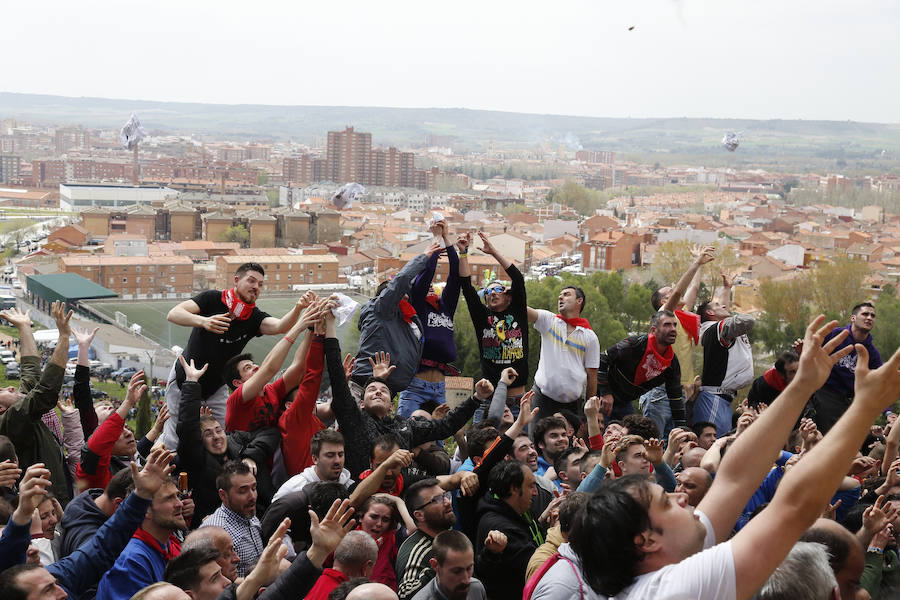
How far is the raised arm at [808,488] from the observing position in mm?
1537

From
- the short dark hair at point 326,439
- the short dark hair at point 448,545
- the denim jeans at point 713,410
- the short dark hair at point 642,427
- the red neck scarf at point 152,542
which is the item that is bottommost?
the denim jeans at point 713,410

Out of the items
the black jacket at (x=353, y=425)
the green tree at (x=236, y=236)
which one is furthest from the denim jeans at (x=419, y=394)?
the green tree at (x=236, y=236)

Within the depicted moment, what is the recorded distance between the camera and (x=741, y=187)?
145m

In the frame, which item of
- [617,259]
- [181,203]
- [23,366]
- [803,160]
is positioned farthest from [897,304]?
[803,160]

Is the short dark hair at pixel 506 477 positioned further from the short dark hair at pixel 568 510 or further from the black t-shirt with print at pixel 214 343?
the black t-shirt with print at pixel 214 343

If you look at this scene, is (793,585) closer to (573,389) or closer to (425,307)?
(573,389)

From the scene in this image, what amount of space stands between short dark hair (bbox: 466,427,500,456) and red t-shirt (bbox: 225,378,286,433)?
0.88 m

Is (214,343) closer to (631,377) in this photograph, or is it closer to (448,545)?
(448,545)

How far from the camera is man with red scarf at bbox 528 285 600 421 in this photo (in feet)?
16.7

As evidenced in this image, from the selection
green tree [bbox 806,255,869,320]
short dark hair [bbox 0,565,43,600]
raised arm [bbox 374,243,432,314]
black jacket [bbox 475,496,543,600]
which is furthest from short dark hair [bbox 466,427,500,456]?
green tree [bbox 806,255,869,320]

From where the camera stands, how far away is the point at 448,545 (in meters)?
2.63

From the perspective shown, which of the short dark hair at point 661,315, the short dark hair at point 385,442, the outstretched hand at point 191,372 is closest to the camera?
the short dark hair at point 385,442

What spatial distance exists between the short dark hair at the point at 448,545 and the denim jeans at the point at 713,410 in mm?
3129

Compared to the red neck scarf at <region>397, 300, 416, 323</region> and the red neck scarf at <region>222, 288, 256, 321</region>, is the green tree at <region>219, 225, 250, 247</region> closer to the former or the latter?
the red neck scarf at <region>397, 300, 416, 323</region>
